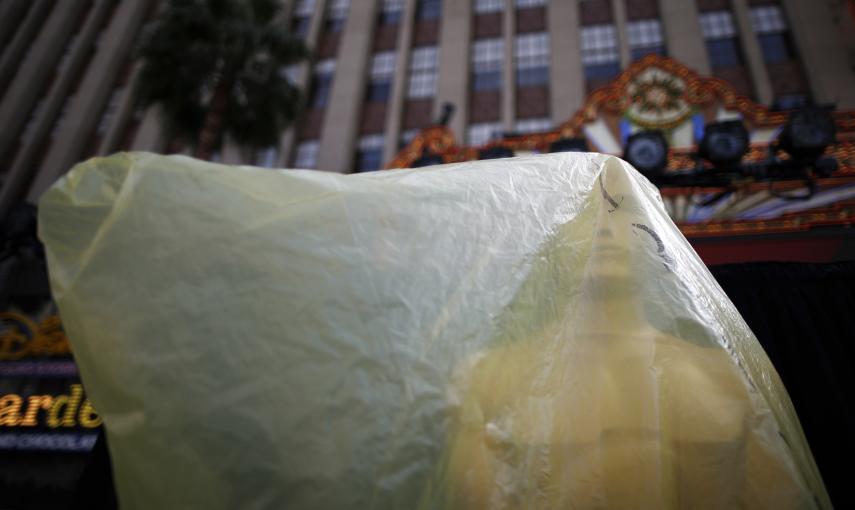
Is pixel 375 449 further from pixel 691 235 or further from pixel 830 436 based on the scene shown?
pixel 691 235

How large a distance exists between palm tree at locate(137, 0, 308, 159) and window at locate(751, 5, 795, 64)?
1384 cm

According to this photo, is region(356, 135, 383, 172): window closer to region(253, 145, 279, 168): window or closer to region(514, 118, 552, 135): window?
region(253, 145, 279, 168): window

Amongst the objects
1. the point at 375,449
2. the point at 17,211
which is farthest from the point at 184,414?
the point at 17,211

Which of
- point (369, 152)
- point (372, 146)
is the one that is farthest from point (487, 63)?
point (369, 152)

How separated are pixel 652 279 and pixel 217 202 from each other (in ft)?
4.28

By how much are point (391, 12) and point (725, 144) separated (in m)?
15.7

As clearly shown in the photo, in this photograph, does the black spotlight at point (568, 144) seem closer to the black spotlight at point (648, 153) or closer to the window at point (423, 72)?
the black spotlight at point (648, 153)

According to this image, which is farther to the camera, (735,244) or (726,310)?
(735,244)

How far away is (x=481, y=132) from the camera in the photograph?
47.2 feet

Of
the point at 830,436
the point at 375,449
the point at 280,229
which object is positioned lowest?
the point at 830,436

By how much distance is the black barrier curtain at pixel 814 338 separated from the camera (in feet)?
6.44

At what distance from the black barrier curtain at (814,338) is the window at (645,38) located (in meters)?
14.2

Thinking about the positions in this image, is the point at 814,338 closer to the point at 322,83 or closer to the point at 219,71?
the point at 219,71

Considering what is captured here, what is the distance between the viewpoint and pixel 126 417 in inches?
37.9
